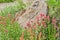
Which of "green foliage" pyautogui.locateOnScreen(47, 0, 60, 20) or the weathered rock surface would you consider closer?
"green foliage" pyautogui.locateOnScreen(47, 0, 60, 20)

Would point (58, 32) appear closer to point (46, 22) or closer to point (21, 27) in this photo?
point (46, 22)

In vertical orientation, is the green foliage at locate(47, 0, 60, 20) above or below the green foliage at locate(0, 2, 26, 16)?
above

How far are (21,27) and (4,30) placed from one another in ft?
1.69

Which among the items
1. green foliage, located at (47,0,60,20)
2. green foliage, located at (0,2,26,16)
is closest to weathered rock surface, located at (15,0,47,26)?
green foliage, located at (47,0,60,20)

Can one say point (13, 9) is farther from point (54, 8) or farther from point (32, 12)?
point (54, 8)

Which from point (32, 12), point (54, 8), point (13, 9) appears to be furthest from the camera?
point (13, 9)

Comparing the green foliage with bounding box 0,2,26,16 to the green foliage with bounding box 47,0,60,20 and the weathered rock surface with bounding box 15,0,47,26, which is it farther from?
the green foliage with bounding box 47,0,60,20

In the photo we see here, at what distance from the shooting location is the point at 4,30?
571cm

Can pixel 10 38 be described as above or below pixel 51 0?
below

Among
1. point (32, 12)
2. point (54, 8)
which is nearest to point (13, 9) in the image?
point (32, 12)

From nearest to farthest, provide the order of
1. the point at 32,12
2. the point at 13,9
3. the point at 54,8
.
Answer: the point at 54,8 < the point at 32,12 < the point at 13,9

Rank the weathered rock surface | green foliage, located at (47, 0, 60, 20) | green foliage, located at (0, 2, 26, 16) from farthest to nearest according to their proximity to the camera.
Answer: green foliage, located at (0, 2, 26, 16)
the weathered rock surface
green foliage, located at (47, 0, 60, 20)

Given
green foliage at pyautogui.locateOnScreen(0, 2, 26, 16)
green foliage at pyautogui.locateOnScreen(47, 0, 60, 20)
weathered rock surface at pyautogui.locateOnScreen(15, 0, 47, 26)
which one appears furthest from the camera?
green foliage at pyautogui.locateOnScreen(0, 2, 26, 16)

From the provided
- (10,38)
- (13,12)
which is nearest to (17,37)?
(10,38)
